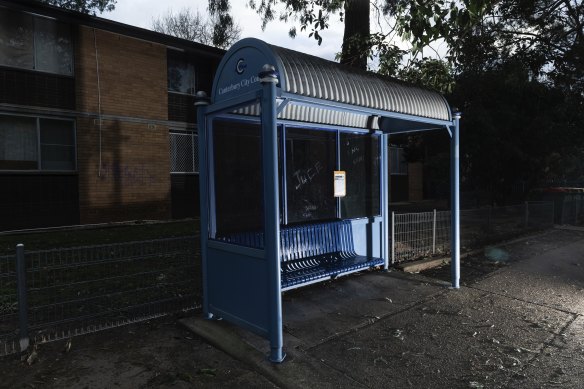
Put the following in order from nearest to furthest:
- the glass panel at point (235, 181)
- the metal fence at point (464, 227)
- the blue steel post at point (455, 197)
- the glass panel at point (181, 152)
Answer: the glass panel at point (235, 181) < the blue steel post at point (455, 197) < the metal fence at point (464, 227) < the glass panel at point (181, 152)

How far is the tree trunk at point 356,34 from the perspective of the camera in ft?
29.0

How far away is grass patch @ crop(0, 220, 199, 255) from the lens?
8.75m

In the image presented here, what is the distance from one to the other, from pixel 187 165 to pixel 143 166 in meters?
1.67

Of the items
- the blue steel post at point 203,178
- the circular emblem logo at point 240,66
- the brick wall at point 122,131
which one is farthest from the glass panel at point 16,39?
the circular emblem logo at point 240,66

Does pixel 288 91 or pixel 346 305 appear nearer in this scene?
pixel 288 91

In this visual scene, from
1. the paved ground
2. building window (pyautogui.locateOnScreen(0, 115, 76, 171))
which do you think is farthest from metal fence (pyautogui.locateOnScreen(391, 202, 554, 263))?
building window (pyautogui.locateOnScreen(0, 115, 76, 171))

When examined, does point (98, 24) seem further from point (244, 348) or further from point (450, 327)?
point (450, 327)

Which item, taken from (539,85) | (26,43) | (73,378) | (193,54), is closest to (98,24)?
(26,43)

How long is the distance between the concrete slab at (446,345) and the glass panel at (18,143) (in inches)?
411

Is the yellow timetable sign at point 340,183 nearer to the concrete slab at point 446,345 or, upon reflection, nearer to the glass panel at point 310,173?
the glass panel at point 310,173

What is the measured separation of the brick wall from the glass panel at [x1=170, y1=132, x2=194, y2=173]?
33 centimetres

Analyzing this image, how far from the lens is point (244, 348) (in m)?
3.89

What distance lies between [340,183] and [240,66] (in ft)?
9.03

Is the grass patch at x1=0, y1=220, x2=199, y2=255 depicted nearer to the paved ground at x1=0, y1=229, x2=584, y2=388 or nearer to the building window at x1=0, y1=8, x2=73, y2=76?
the building window at x1=0, y1=8, x2=73, y2=76
